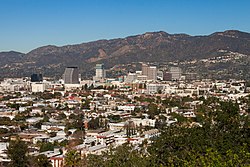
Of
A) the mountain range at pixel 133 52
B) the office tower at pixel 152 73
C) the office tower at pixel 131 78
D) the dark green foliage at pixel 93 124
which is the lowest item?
the dark green foliage at pixel 93 124

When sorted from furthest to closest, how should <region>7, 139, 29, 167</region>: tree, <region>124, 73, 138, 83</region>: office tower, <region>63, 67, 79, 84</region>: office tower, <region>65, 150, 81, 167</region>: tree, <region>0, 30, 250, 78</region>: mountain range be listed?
<region>0, 30, 250, 78</region>: mountain range → <region>124, 73, 138, 83</region>: office tower → <region>63, 67, 79, 84</region>: office tower → <region>7, 139, 29, 167</region>: tree → <region>65, 150, 81, 167</region>: tree

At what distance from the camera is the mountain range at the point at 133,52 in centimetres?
9462

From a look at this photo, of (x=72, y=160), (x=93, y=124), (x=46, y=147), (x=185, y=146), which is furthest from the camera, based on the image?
(x=93, y=124)

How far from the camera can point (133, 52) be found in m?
109

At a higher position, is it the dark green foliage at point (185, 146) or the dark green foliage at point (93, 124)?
the dark green foliage at point (185, 146)

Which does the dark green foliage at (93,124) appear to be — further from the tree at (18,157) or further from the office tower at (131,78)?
the office tower at (131,78)

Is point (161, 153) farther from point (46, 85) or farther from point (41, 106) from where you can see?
point (46, 85)

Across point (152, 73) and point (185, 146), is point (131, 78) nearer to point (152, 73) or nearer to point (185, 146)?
point (152, 73)

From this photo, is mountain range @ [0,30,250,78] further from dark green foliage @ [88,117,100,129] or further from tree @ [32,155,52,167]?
tree @ [32,155,52,167]

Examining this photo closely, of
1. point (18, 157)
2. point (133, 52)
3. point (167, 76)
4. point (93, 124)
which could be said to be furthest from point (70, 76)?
point (133, 52)

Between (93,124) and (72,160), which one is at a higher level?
(72,160)

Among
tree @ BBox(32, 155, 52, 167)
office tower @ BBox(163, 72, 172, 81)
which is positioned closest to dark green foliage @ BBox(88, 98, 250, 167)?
tree @ BBox(32, 155, 52, 167)

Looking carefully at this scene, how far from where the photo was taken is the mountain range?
3725 inches

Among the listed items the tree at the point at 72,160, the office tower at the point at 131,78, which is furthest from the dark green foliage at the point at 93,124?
the office tower at the point at 131,78
